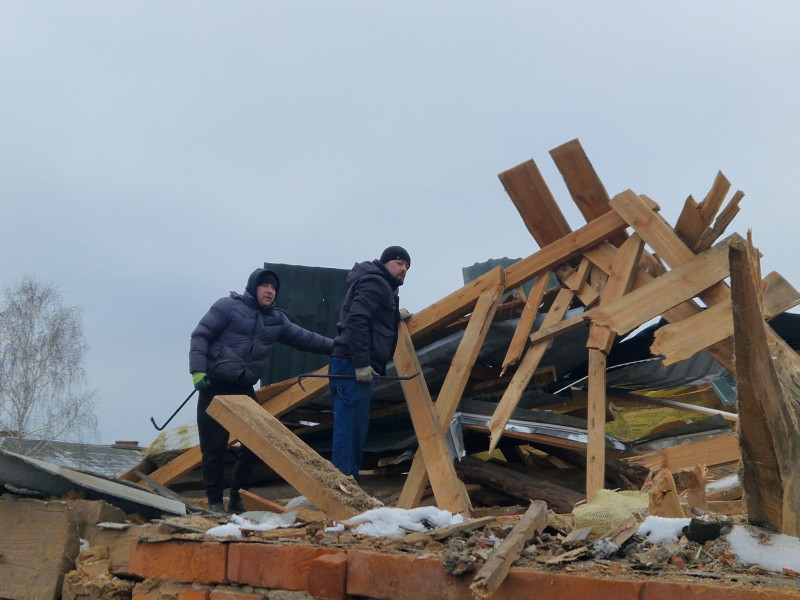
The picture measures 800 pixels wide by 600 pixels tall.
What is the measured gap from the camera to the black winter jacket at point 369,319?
200 inches

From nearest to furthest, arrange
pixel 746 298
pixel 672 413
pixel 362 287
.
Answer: pixel 746 298
pixel 362 287
pixel 672 413

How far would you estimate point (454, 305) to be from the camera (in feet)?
18.1

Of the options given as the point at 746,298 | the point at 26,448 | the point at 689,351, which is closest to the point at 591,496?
the point at 689,351

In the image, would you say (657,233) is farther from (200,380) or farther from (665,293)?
(200,380)

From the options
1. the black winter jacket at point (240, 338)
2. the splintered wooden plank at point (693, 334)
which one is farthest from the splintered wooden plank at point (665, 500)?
the black winter jacket at point (240, 338)

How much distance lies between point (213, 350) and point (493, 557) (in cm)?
367

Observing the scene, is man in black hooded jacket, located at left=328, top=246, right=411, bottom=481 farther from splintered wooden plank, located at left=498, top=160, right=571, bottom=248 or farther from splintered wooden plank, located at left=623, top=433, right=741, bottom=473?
splintered wooden plank, located at left=623, top=433, right=741, bottom=473

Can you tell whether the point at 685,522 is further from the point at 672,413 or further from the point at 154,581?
the point at 672,413

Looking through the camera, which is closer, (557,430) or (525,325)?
(557,430)

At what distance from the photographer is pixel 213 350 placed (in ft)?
17.6

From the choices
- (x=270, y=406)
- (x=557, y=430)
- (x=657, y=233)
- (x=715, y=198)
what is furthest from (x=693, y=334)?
(x=270, y=406)

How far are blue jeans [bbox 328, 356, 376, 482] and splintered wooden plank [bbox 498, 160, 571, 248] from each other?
1731 millimetres

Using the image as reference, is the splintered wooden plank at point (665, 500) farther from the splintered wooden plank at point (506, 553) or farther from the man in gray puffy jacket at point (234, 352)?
the man in gray puffy jacket at point (234, 352)

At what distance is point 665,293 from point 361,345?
76.7 inches
